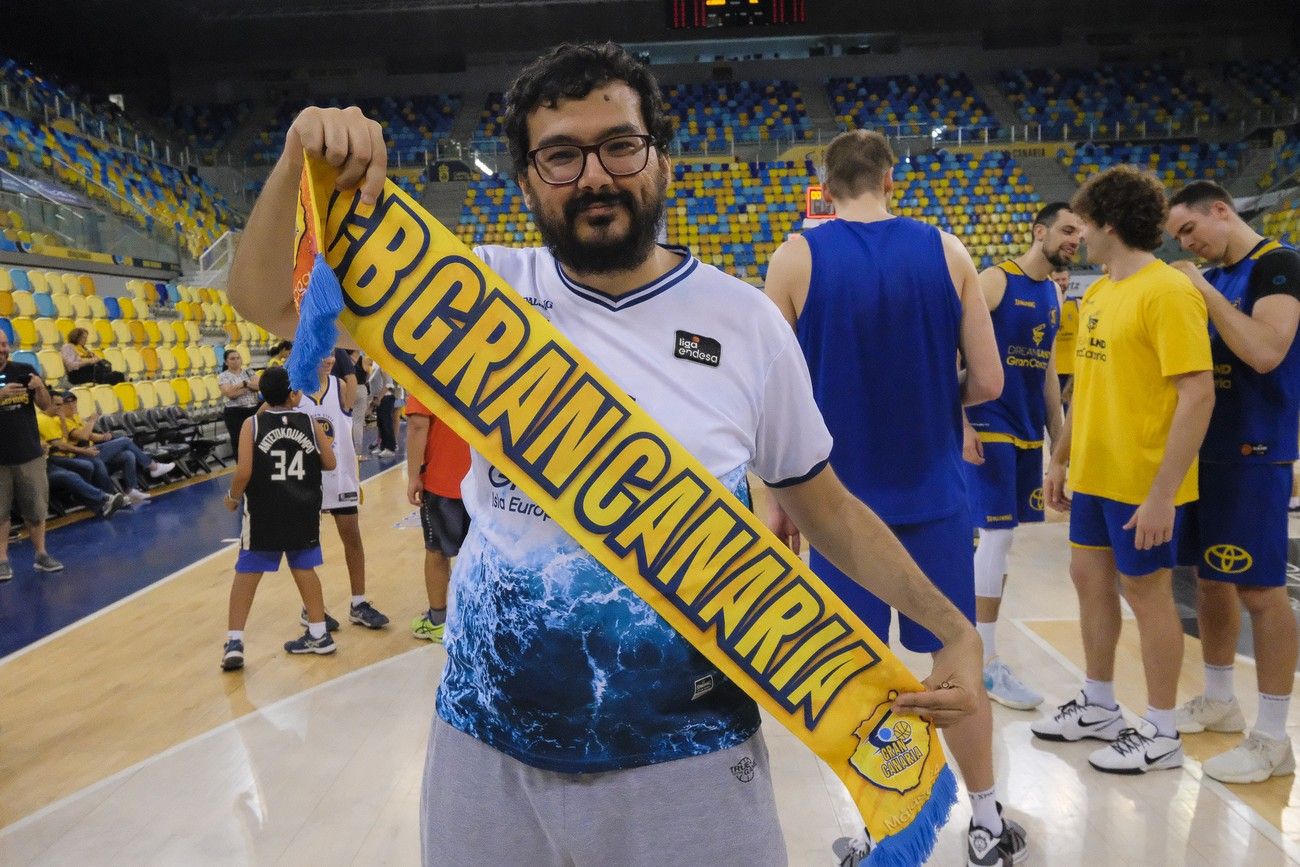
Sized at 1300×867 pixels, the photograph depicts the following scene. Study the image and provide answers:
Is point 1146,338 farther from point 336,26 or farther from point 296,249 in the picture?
point 336,26

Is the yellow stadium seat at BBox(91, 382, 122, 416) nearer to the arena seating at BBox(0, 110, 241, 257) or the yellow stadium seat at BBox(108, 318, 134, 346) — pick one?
the yellow stadium seat at BBox(108, 318, 134, 346)

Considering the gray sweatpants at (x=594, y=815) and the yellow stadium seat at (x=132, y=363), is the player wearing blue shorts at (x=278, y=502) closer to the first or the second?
the gray sweatpants at (x=594, y=815)

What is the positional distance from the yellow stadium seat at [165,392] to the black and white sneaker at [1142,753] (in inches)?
384

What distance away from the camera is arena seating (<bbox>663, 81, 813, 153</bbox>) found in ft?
74.8

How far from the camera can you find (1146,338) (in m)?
2.68

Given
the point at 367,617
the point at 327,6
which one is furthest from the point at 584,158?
the point at 327,6

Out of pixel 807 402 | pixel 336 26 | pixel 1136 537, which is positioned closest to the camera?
pixel 807 402

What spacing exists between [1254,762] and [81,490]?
8164mm

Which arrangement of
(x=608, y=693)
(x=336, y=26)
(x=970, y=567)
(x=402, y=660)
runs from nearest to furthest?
(x=608, y=693), (x=970, y=567), (x=402, y=660), (x=336, y=26)

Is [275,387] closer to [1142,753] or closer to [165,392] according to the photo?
[1142,753]

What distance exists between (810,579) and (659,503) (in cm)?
26

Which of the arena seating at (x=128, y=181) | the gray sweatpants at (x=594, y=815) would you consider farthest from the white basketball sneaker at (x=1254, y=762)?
the arena seating at (x=128, y=181)

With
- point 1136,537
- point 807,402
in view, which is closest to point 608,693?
point 807,402

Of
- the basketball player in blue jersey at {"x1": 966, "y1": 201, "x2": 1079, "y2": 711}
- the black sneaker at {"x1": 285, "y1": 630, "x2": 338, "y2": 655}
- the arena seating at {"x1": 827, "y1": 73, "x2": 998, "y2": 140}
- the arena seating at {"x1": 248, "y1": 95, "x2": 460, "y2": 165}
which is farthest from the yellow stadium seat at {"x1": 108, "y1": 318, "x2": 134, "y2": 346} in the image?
the arena seating at {"x1": 827, "y1": 73, "x2": 998, "y2": 140}
